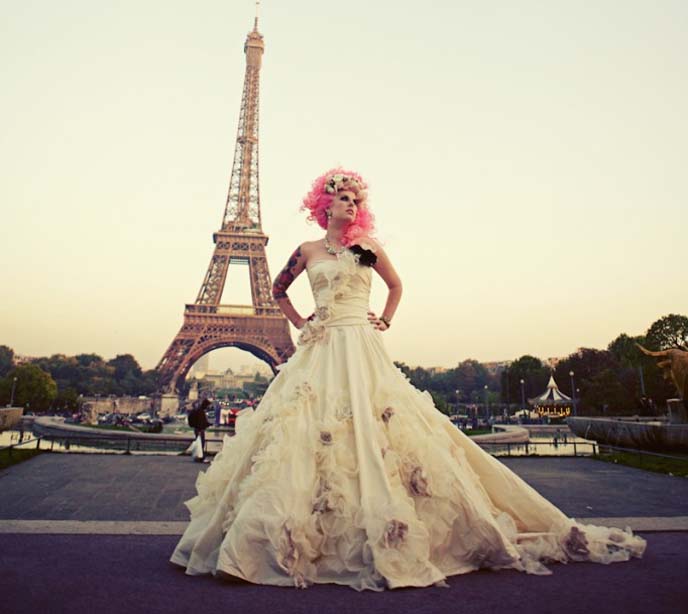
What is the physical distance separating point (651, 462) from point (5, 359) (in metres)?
103

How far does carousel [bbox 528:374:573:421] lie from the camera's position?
145 feet

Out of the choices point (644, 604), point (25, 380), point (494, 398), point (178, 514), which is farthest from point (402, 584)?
point (494, 398)

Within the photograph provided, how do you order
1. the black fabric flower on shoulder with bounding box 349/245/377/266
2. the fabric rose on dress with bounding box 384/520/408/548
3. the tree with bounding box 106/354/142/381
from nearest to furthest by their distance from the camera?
the fabric rose on dress with bounding box 384/520/408/548 → the black fabric flower on shoulder with bounding box 349/245/377/266 → the tree with bounding box 106/354/142/381

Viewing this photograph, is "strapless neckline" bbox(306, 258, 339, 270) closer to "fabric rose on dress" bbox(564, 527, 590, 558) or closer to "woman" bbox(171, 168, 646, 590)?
"woman" bbox(171, 168, 646, 590)

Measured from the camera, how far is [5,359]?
90188 mm

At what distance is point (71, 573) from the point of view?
2693 millimetres

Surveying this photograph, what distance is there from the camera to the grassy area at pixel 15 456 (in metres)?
8.51

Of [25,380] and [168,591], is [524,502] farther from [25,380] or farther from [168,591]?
[25,380]

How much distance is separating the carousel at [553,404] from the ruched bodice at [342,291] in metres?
41.8

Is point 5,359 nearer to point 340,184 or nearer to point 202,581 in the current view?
point 340,184

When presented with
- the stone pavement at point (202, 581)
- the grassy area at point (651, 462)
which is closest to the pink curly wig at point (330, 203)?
the stone pavement at point (202, 581)

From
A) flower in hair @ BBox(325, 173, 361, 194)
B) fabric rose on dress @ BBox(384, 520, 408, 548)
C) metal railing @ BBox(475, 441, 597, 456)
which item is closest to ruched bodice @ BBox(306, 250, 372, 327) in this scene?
flower in hair @ BBox(325, 173, 361, 194)

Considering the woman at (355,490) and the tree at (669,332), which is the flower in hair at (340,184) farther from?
the tree at (669,332)

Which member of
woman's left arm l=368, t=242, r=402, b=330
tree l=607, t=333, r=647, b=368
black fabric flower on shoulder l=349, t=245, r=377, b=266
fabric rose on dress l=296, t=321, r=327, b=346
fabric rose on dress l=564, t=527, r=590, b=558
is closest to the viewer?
fabric rose on dress l=564, t=527, r=590, b=558
